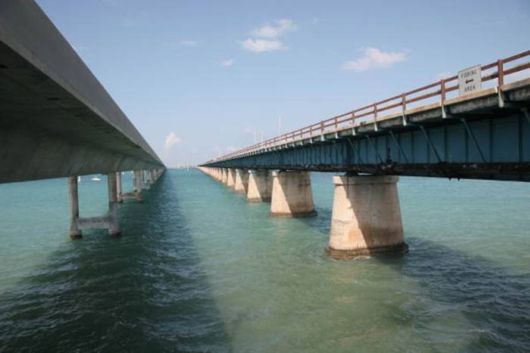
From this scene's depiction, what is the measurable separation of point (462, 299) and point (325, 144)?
14.0m

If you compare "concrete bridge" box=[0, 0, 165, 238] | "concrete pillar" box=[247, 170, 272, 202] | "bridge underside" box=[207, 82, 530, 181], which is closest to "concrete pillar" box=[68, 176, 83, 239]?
"concrete bridge" box=[0, 0, 165, 238]

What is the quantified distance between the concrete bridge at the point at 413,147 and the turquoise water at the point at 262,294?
2403mm

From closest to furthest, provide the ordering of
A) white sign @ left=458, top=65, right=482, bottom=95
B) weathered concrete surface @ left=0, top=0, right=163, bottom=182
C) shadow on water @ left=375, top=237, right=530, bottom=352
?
1. weathered concrete surface @ left=0, top=0, right=163, bottom=182
2. white sign @ left=458, top=65, right=482, bottom=95
3. shadow on water @ left=375, top=237, right=530, bottom=352

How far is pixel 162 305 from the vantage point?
16.2 m

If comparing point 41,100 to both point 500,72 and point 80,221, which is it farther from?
point 80,221

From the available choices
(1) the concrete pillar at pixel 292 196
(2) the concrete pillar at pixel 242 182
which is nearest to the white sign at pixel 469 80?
(1) the concrete pillar at pixel 292 196

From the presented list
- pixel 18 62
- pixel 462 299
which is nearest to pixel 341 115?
pixel 462 299

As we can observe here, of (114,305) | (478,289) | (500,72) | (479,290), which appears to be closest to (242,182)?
(114,305)

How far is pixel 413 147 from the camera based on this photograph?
17.5m

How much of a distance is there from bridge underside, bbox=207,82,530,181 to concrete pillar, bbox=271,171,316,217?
55.4ft

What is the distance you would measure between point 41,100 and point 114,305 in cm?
1086

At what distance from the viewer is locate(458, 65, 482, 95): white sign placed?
40.3 feet

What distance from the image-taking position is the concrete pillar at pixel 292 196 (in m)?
40.7

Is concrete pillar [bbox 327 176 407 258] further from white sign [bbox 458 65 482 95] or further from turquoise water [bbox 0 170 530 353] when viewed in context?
white sign [bbox 458 65 482 95]
